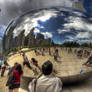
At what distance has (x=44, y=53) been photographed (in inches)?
124

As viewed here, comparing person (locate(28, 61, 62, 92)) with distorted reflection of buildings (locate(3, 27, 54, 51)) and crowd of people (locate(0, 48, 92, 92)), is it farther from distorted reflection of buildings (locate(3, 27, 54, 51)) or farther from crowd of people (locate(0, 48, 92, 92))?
distorted reflection of buildings (locate(3, 27, 54, 51))

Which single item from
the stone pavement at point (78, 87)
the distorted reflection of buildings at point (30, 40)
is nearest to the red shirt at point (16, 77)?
the distorted reflection of buildings at point (30, 40)

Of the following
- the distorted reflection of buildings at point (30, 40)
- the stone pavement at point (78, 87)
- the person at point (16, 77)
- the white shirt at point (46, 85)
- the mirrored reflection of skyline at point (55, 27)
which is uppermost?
the mirrored reflection of skyline at point (55, 27)

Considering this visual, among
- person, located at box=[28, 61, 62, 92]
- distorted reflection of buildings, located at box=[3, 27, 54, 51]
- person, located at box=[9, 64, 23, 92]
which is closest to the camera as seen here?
person, located at box=[28, 61, 62, 92]

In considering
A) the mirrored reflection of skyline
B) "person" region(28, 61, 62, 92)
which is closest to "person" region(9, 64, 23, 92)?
the mirrored reflection of skyline

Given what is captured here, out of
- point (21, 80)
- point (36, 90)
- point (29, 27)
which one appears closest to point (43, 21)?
point (29, 27)

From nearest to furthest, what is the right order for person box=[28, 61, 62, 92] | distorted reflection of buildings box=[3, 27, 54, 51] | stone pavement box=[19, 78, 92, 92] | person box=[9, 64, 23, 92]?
person box=[28, 61, 62, 92]
distorted reflection of buildings box=[3, 27, 54, 51]
person box=[9, 64, 23, 92]
stone pavement box=[19, 78, 92, 92]

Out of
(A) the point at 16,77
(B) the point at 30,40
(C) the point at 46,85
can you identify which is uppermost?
(B) the point at 30,40

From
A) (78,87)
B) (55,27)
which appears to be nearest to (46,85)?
(55,27)

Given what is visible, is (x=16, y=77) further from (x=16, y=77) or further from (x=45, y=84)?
(x=45, y=84)

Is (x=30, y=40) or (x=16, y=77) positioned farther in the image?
(x=16, y=77)

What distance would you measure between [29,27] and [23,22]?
341 mm

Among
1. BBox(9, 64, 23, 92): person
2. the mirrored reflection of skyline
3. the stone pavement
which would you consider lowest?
the stone pavement

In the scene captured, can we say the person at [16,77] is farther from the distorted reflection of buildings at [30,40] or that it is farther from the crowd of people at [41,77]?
the distorted reflection of buildings at [30,40]
